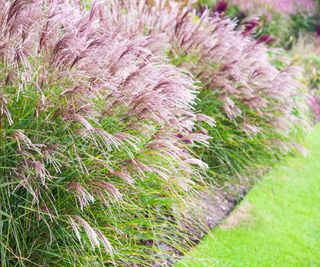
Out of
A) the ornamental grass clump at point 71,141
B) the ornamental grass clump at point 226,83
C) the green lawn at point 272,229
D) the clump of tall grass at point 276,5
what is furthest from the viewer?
the clump of tall grass at point 276,5

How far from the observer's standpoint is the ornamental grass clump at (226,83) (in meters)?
5.02

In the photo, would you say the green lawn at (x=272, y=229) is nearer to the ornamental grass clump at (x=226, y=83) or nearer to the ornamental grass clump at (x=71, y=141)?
the ornamental grass clump at (x=226, y=83)

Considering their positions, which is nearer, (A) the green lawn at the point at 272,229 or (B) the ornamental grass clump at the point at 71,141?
(B) the ornamental grass clump at the point at 71,141

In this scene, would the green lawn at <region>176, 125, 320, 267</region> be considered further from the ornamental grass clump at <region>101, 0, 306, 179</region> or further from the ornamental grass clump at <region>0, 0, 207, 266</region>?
the ornamental grass clump at <region>0, 0, 207, 266</region>

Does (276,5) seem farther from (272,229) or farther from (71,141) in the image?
(71,141)

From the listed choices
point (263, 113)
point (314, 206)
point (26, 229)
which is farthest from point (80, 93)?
point (314, 206)

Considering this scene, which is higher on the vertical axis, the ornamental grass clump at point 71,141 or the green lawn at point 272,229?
the ornamental grass clump at point 71,141

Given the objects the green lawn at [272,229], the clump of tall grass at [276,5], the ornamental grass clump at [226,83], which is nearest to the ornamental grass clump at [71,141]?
the green lawn at [272,229]

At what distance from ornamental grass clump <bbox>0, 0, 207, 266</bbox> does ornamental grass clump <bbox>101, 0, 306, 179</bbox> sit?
1720 millimetres

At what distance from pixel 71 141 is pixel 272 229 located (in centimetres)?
250

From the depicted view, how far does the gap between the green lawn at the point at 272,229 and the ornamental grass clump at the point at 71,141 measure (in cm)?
69

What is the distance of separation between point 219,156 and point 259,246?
1.08 metres

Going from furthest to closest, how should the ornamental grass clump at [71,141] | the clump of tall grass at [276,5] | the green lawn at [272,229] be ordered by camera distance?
the clump of tall grass at [276,5] → the green lawn at [272,229] → the ornamental grass clump at [71,141]

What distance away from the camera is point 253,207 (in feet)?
16.3
